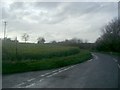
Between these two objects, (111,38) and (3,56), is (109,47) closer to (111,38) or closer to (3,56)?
(111,38)

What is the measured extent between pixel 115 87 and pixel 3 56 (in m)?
15.2

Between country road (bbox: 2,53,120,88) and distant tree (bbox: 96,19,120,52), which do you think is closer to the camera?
country road (bbox: 2,53,120,88)

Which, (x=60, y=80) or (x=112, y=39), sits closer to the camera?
(x=60, y=80)

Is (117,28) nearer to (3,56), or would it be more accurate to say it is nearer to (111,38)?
(111,38)

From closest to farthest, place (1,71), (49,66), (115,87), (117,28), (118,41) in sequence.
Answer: (115,87)
(1,71)
(49,66)
(118,41)
(117,28)

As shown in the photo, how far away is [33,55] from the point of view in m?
30.8

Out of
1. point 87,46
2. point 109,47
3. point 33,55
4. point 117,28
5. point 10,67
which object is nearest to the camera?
point 10,67

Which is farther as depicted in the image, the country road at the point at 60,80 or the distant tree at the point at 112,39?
the distant tree at the point at 112,39

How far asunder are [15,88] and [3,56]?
14.0m

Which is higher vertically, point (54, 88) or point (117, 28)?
point (117, 28)

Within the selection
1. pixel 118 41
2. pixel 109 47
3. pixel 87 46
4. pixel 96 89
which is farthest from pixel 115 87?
pixel 87 46

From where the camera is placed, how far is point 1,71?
19438 millimetres

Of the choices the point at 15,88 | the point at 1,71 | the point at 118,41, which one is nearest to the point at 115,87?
the point at 15,88

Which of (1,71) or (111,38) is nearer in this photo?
(1,71)
